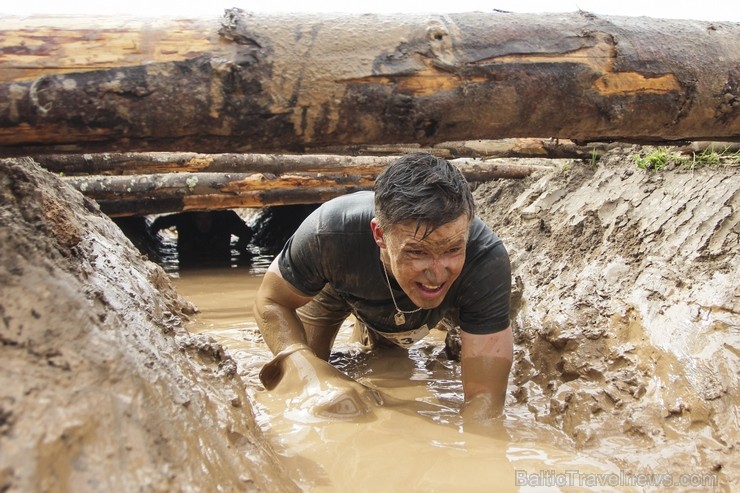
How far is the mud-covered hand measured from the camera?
2.71m

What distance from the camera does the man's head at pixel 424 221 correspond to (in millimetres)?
2434

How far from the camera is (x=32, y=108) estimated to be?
1.78 meters

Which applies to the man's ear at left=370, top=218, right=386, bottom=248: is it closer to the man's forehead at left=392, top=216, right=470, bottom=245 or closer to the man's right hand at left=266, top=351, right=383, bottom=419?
the man's forehead at left=392, top=216, right=470, bottom=245

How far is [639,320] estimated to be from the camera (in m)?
2.85

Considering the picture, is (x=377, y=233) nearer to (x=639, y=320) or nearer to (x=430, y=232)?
(x=430, y=232)

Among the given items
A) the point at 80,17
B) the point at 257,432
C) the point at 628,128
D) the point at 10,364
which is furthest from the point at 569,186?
the point at 10,364

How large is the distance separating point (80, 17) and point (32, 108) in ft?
1.03

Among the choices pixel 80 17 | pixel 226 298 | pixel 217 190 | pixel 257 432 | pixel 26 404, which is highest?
pixel 80 17

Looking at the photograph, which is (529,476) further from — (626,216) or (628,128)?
(626,216)

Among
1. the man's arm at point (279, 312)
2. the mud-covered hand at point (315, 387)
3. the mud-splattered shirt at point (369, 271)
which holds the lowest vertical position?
the mud-covered hand at point (315, 387)

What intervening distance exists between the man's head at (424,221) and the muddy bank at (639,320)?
82 cm

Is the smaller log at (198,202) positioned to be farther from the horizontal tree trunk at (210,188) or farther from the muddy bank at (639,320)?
the muddy bank at (639,320)

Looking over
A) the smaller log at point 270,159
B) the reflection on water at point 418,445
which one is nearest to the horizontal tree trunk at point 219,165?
the smaller log at point 270,159

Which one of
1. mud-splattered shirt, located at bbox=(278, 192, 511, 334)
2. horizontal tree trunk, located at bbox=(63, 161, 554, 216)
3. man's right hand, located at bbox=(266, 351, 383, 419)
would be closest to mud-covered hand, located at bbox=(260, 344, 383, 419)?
man's right hand, located at bbox=(266, 351, 383, 419)
